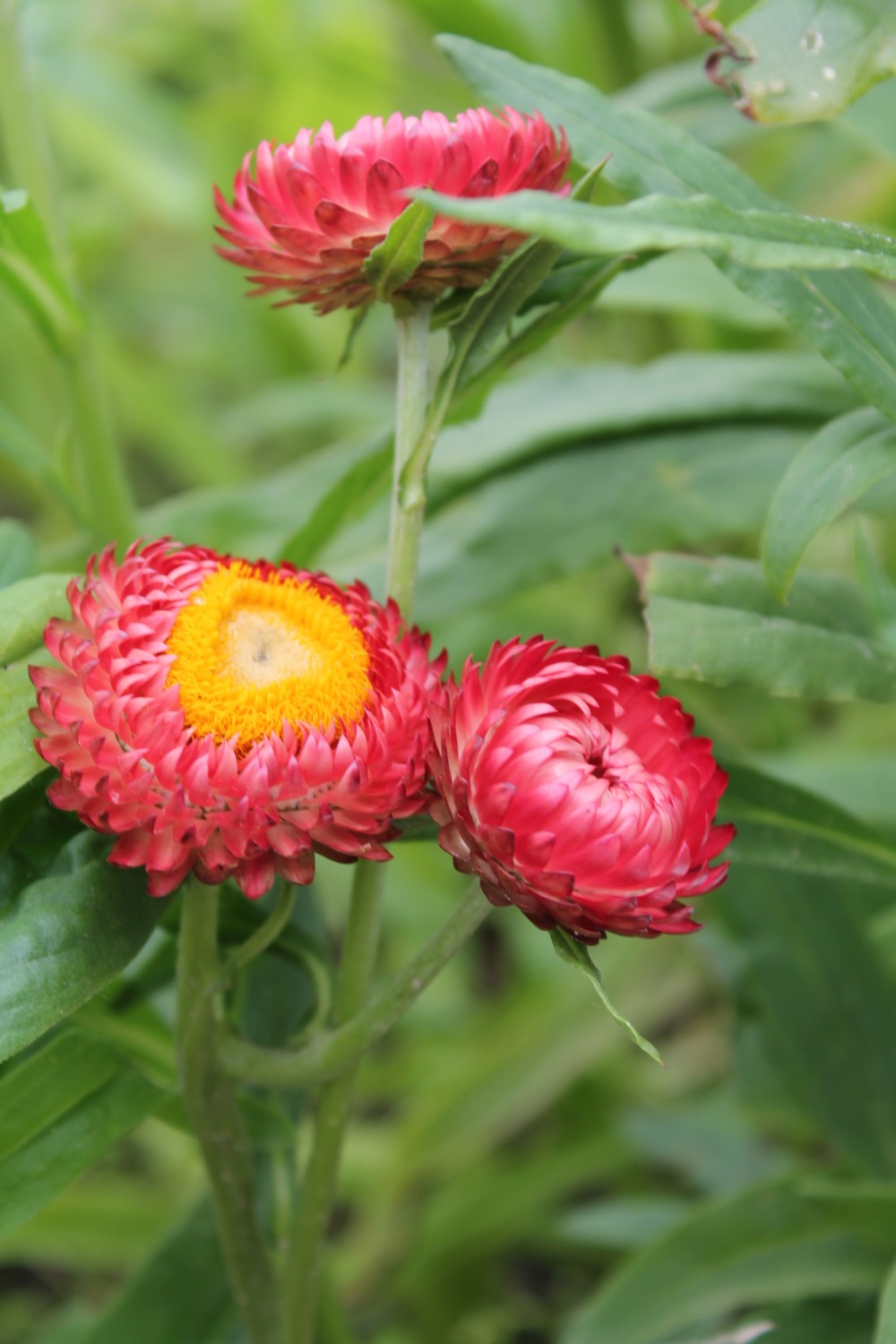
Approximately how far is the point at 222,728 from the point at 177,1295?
0.55 metres

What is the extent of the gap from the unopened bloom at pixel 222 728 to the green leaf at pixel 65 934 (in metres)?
0.06

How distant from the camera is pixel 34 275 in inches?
34.5

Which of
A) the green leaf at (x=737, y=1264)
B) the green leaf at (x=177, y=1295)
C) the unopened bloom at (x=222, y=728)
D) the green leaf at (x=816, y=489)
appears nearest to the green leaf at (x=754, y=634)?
the green leaf at (x=816, y=489)

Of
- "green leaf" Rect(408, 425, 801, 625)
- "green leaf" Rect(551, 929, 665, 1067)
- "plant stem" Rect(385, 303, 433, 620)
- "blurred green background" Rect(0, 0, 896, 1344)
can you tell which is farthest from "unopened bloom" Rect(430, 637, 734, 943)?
"green leaf" Rect(408, 425, 801, 625)

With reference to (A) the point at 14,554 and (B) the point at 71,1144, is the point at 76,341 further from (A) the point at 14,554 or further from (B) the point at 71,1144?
(B) the point at 71,1144

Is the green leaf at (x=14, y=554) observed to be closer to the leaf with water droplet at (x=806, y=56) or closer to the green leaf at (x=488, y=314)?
the green leaf at (x=488, y=314)

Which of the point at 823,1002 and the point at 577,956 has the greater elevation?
the point at 577,956

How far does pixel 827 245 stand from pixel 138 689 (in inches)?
14.3

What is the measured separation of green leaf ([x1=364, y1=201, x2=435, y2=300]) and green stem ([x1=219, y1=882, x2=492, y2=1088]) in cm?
28

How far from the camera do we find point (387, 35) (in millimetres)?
2188

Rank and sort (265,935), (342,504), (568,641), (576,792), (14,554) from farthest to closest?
(568,641)
(342,504)
(14,554)
(265,935)
(576,792)

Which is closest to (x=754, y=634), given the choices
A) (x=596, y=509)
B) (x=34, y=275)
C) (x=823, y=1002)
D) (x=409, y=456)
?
(x=409, y=456)

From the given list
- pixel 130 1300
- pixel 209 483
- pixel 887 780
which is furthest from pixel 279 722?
pixel 209 483

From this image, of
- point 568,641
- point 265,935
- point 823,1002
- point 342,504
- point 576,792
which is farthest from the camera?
point 568,641
